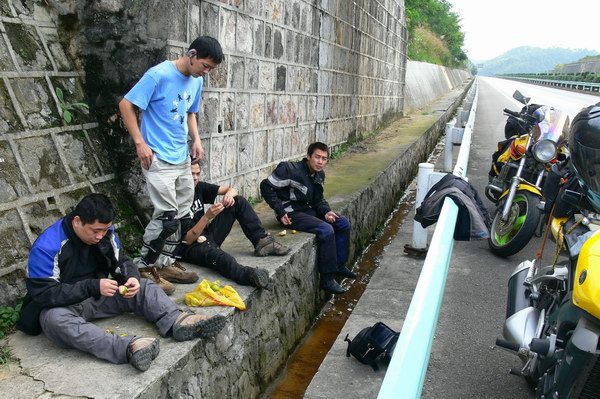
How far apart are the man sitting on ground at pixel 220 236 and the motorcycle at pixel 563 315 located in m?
1.62

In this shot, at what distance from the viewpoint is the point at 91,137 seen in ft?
13.7

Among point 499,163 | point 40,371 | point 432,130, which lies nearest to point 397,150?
point 499,163

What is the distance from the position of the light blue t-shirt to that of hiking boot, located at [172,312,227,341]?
121 centimetres

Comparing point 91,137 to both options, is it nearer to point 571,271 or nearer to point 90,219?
point 90,219

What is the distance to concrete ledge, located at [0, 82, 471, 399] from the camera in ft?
8.03

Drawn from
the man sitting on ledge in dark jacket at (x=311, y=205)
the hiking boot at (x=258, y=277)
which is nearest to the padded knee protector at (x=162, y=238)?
the hiking boot at (x=258, y=277)

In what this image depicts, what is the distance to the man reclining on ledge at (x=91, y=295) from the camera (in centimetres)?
265

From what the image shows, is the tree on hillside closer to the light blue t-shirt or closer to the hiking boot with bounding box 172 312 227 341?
the light blue t-shirt

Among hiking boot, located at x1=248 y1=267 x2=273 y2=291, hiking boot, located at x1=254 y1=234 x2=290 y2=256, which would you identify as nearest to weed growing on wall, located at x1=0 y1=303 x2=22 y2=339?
hiking boot, located at x1=248 y1=267 x2=273 y2=291

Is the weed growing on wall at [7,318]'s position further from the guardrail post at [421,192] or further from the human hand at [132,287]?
the guardrail post at [421,192]

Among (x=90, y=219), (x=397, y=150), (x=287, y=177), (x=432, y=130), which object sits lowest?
(x=432, y=130)

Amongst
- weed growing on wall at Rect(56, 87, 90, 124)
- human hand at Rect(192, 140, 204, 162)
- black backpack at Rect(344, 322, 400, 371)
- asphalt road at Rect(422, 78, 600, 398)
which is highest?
weed growing on wall at Rect(56, 87, 90, 124)

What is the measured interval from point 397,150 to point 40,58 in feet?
23.2

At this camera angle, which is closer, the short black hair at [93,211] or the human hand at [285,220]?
the short black hair at [93,211]
